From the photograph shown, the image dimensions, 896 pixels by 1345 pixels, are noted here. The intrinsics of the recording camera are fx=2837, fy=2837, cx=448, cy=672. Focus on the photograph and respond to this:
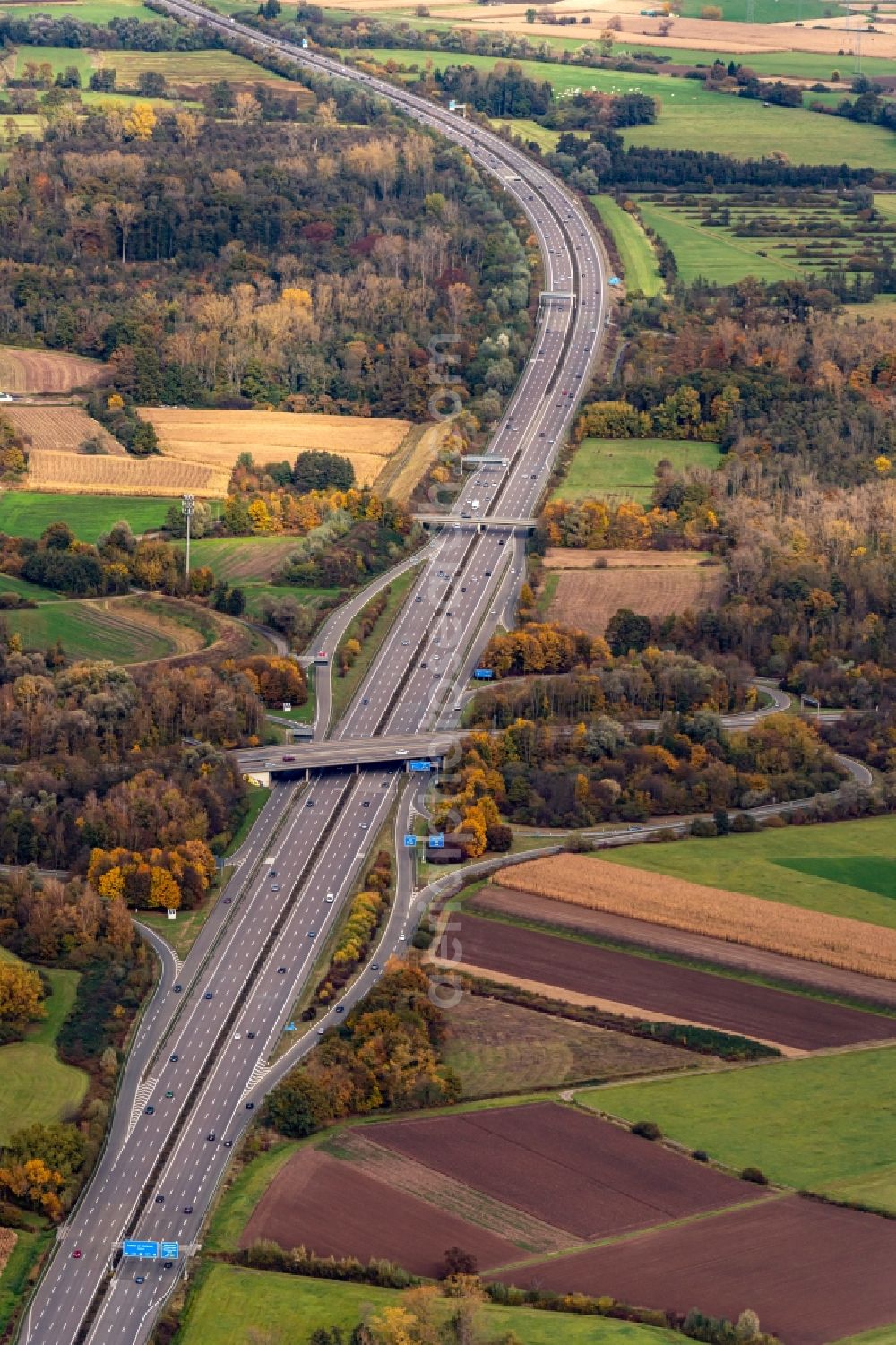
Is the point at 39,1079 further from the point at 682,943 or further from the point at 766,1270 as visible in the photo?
the point at 766,1270

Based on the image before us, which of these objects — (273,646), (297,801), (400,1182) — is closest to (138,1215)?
(400,1182)

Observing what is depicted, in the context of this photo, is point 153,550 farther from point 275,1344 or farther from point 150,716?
point 275,1344

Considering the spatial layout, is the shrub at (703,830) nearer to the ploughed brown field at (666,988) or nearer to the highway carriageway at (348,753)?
the ploughed brown field at (666,988)

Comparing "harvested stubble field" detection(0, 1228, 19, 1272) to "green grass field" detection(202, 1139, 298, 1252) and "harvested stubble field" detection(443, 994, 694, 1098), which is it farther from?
"harvested stubble field" detection(443, 994, 694, 1098)

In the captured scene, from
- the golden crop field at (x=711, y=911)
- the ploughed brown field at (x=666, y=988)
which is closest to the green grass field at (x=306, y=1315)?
the ploughed brown field at (x=666, y=988)

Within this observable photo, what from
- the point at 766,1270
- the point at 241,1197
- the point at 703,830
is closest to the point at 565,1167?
the point at 766,1270

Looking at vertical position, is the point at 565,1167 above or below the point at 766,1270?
below
